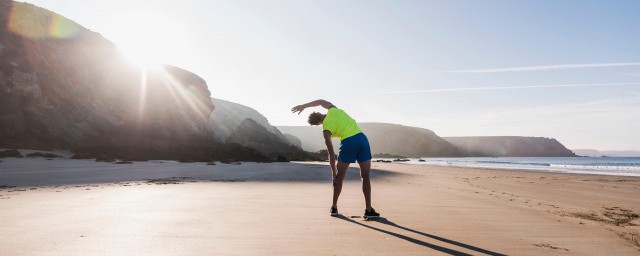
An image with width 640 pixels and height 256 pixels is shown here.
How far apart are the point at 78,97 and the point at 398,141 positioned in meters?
155

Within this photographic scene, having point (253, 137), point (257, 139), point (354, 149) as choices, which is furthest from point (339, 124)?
point (253, 137)

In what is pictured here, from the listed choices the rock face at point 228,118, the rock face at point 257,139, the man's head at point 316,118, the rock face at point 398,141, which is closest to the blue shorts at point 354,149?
the man's head at point 316,118

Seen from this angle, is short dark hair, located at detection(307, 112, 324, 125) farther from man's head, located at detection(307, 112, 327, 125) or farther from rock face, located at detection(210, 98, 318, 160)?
rock face, located at detection(210, 98, 318, 160)

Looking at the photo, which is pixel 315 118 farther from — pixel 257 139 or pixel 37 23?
pixel 257 139

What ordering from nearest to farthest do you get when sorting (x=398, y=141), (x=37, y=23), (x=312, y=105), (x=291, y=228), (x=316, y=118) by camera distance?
(x=291, y=228), (x=316, y=118), (x=312, y=105), (x=37, y=23), (x=398, y=141)

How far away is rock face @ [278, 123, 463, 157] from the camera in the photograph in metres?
174

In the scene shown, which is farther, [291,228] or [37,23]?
[37,23]

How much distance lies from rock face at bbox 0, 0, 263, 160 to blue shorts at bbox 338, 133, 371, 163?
22710 millimetres

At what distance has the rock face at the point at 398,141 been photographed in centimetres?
17412

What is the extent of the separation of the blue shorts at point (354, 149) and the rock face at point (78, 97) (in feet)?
74.5

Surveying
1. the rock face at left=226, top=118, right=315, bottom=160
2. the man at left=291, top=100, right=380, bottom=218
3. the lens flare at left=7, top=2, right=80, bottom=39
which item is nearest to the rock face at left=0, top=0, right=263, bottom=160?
the lens flare at left=7, top=2, right=80, bottom=39

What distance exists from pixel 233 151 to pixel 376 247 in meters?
30.3

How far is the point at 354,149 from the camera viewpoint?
18.5ft

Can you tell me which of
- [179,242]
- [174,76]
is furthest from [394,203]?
[174,76]
